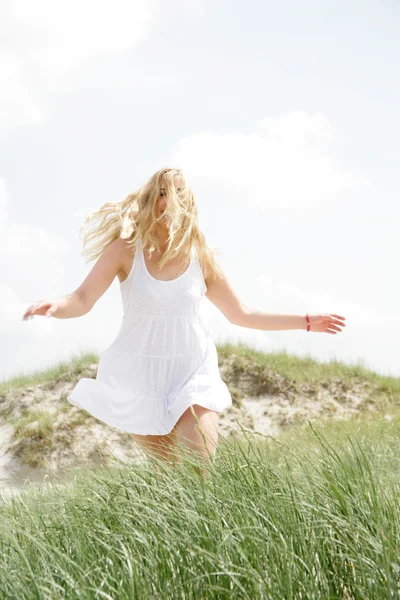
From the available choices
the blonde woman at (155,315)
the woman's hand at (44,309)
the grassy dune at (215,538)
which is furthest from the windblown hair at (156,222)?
the grassy dune at (215,538)

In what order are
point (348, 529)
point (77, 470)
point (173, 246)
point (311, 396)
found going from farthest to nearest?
point (311, 396)
point (173, 246)
point (77, 470)
point (348, 529)

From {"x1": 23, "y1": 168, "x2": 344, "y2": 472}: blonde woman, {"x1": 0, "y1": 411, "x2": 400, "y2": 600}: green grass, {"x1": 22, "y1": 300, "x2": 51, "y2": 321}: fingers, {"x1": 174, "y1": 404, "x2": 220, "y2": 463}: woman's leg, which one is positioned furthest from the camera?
{"x1": 23, "y1": 168, "x2": 344, "y2": 472}: blonde woman

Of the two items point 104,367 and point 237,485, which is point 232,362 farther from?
point 237,485

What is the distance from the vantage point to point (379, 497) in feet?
9.86

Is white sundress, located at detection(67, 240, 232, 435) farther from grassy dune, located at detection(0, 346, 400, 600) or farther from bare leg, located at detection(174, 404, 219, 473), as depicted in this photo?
grassy dune, located at detection(0, 346, 400, 600)

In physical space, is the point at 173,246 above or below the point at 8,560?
above

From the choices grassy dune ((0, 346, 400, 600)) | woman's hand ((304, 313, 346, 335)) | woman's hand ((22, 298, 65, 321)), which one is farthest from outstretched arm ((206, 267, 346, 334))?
grassy dune ((0, 346, 400, 600))

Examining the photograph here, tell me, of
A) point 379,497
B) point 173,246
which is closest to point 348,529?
point 379,497

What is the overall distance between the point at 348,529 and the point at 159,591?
2.44 ft

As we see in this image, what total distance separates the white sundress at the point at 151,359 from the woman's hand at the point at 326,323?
80 centimetres

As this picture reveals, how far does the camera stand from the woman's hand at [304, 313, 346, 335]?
4.84 m

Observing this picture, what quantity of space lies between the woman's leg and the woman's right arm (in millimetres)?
907

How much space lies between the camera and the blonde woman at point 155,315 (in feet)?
13.7

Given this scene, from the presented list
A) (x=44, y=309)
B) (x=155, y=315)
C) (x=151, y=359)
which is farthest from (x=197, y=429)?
(x=44, y=309)
